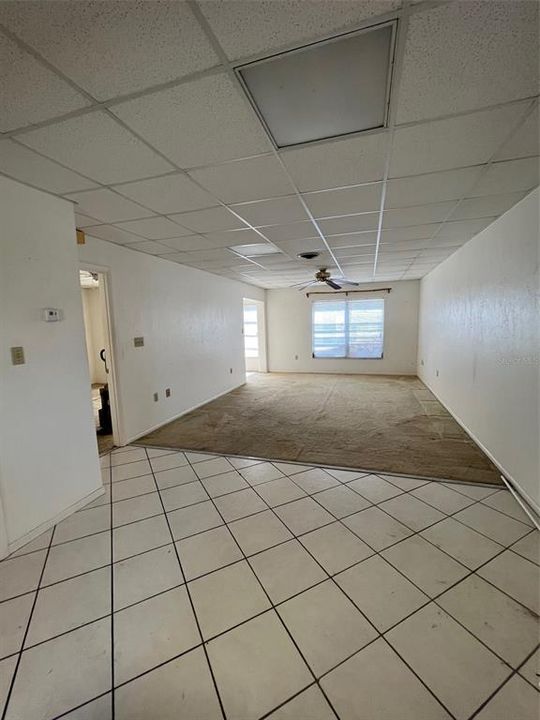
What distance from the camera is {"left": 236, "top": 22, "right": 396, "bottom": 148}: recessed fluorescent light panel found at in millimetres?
1129

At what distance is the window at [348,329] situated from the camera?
7680 millimetres

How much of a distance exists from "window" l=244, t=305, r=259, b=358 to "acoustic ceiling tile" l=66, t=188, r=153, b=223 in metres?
6.07

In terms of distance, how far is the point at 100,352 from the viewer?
473cm

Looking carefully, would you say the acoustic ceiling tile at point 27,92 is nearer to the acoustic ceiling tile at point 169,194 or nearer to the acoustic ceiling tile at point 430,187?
the acoustic ceiling tile at point 169,194

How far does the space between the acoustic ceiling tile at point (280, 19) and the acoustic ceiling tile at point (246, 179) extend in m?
0.71

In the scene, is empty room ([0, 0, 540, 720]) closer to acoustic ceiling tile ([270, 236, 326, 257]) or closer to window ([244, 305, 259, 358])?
acoustic ceiling tile ([270, 236, 326, 257])

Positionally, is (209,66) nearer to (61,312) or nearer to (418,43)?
(418,43)

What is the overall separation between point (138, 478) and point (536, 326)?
356cm

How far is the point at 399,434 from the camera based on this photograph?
3691 millimetres

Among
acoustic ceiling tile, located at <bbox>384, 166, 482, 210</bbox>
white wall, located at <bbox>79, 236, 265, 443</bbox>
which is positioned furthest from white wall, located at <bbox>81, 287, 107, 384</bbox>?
acoustic ceiling tile, located at <bbox>384, 166, 482, 210</bbox>

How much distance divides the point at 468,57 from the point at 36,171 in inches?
93.0

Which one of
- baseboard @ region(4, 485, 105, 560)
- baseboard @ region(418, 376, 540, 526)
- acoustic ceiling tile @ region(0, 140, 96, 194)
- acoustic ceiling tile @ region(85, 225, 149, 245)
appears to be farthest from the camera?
acoustic ceiling tile @ region(85, 225, 149, 245)

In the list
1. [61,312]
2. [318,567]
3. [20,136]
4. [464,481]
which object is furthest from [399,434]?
[20,136]

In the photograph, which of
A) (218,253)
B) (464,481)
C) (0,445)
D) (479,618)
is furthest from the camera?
(218,253)
